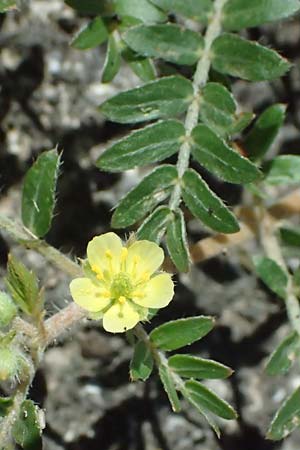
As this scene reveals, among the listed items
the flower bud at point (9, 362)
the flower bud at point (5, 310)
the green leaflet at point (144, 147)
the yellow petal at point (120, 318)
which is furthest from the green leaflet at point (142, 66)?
the flower bud at point (9, 362)

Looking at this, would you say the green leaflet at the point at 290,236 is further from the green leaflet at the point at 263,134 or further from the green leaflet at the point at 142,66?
the green leaflet at the point at 142,66

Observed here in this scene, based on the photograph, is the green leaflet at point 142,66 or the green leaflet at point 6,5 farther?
the green leaflet at point 142,66

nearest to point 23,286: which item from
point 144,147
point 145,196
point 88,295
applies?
point 88,295

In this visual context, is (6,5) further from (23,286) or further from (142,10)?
(23,286)

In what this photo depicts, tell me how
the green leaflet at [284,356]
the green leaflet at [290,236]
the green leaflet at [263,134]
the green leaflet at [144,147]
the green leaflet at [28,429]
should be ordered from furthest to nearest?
the green leaflet at [290,236], the green leaflet at [263,134], the green leaflet at [284,356], the green leaflet at [144,147], the green leaflet at [28,429]

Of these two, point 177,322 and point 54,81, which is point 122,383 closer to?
point 177,322

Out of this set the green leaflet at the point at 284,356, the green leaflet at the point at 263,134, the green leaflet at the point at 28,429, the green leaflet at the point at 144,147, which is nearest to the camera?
the green leaflet at the point at 28,429

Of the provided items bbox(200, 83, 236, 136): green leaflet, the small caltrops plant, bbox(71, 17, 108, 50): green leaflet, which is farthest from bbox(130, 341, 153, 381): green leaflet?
bbox(71, 17, 108, 50): green leaflet

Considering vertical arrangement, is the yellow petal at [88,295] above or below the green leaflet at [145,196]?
below
